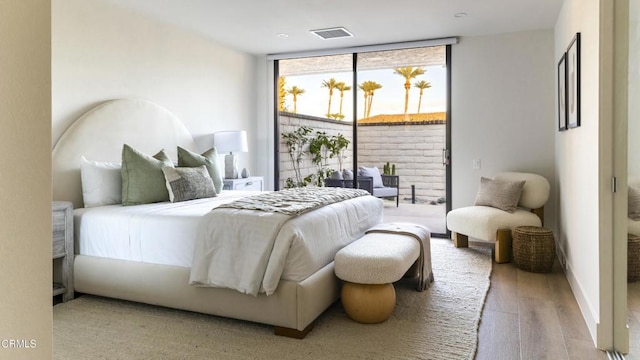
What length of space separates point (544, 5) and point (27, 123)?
15.0ft

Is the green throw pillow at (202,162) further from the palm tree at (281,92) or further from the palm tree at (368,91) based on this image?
the palm tree at (368,91)

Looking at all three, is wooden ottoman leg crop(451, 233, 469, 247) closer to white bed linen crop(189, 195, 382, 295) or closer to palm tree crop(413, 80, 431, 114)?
palm tree crop(413, 80, 431, 114)

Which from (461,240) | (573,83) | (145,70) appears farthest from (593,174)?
(145,70)

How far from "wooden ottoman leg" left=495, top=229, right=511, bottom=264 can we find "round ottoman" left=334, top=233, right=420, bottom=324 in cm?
185

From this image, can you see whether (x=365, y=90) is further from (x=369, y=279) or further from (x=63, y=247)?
(x=63, y=247)

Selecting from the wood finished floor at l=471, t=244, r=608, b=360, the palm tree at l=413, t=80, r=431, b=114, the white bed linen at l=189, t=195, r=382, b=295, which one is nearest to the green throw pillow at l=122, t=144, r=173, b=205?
the white bed linen at l=189, t=195, r=382, b=295

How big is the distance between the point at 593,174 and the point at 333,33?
3342 millimetres

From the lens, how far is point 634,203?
2234 millimetres

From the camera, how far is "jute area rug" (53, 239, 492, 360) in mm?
2406

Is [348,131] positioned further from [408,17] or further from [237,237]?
[237,237]

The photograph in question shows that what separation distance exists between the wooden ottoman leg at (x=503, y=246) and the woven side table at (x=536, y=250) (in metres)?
0.24

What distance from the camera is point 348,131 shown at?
240 inches

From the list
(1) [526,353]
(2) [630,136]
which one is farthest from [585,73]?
(1) [526,353]

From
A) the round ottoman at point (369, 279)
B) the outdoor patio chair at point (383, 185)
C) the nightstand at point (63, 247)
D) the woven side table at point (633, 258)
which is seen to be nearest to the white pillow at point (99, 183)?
the nightstand at point (63, 247)
